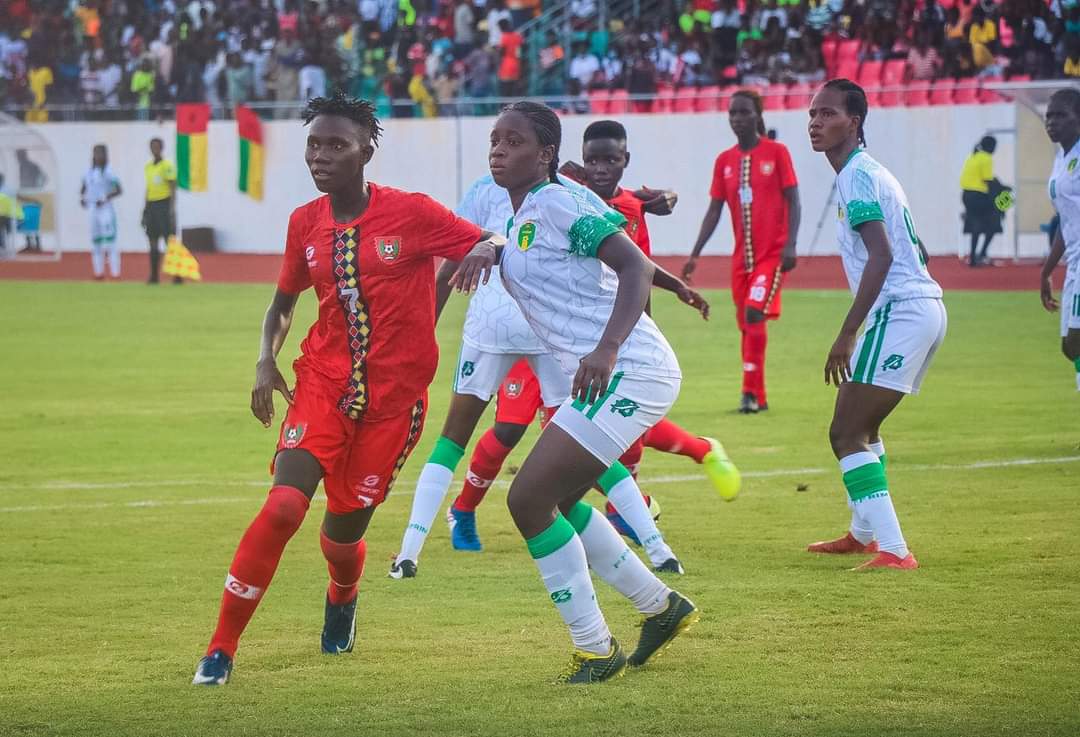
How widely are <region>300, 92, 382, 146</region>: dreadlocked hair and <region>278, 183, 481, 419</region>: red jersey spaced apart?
0.90ft

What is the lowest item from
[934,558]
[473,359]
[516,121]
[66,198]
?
[66,198]

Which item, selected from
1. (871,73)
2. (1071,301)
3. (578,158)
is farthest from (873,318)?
(578,158)

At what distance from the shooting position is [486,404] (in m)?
7.98

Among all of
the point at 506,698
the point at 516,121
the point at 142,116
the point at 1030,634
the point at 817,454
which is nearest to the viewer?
the point at 506,698

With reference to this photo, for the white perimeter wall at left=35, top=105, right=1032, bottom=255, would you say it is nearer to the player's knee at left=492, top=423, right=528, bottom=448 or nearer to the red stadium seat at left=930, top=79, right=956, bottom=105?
the red stadium seat at left=930, top=79, right=956, bottom=105

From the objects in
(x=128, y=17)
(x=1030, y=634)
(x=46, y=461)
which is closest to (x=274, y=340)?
(x=1030, y=634)

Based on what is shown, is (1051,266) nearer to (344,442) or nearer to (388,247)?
(388,247)

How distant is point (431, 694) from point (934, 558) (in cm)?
327

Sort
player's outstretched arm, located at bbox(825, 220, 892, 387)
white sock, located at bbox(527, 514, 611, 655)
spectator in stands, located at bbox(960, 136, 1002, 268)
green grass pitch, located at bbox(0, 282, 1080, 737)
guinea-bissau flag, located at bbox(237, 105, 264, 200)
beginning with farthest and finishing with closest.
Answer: guinea-bissau flag, located at bbox(237, 105, 264, 200) → spectator in stands, located at bbox(960, 136, 1002, 268) → player's outstretched arm, located at bbox(825, 220, 892, 387) → white sock, located at bbox(527, 514, 611, 655) → green grass pitch, located at bbox(0, 282, 1080, 737)

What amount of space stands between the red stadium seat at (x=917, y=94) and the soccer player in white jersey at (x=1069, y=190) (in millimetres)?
20748

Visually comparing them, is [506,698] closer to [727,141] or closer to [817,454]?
[817,454]

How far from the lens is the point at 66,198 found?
139 ft

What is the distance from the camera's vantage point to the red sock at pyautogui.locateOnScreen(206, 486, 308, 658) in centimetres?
583

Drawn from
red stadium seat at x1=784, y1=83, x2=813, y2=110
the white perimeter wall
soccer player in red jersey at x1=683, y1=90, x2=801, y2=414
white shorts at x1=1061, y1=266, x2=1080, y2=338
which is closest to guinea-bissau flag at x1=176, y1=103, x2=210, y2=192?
the white perimeter wall
